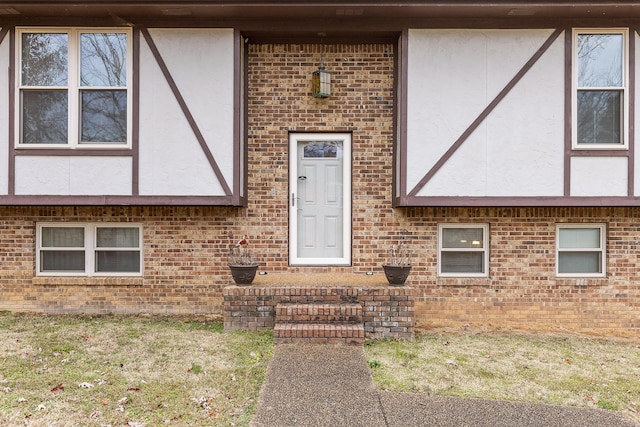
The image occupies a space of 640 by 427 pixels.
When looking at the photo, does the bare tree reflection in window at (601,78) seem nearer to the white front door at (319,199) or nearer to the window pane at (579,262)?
the window pane at (579,262)

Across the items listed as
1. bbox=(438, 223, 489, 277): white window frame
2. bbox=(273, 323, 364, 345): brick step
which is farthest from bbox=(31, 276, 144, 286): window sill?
bbox=(438, 223, 489, 277): white window frame

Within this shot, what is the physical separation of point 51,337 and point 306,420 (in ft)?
12.8

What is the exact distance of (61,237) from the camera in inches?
258

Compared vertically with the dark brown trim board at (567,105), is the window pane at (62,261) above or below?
below

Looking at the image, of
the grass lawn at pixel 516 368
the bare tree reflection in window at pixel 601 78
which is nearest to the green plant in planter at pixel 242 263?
the grass lawn at pixel 516 368

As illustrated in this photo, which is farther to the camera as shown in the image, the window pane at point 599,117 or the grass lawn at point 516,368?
the window pane at point 599,117

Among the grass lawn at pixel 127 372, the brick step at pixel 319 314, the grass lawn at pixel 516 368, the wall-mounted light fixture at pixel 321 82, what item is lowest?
the grass lawn at pixel 516 368

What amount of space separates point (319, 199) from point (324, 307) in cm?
205

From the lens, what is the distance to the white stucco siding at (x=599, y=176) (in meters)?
5.96

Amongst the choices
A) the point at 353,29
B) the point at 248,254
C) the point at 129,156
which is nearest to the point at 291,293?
the point at 248,254

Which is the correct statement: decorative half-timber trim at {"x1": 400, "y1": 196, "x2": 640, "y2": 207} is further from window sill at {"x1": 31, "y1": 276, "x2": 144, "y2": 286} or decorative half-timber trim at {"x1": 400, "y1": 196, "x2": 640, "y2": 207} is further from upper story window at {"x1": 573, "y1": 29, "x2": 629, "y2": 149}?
window sill at {"x1": 31, "y1": 276, "x2": 144, "y2": 286}

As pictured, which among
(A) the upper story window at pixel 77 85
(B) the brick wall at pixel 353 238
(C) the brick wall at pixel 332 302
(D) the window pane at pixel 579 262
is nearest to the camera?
(C) the brick wall at pixel 332 302

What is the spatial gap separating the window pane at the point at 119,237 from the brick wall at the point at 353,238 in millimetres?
219

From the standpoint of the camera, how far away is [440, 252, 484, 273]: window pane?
6.57m
